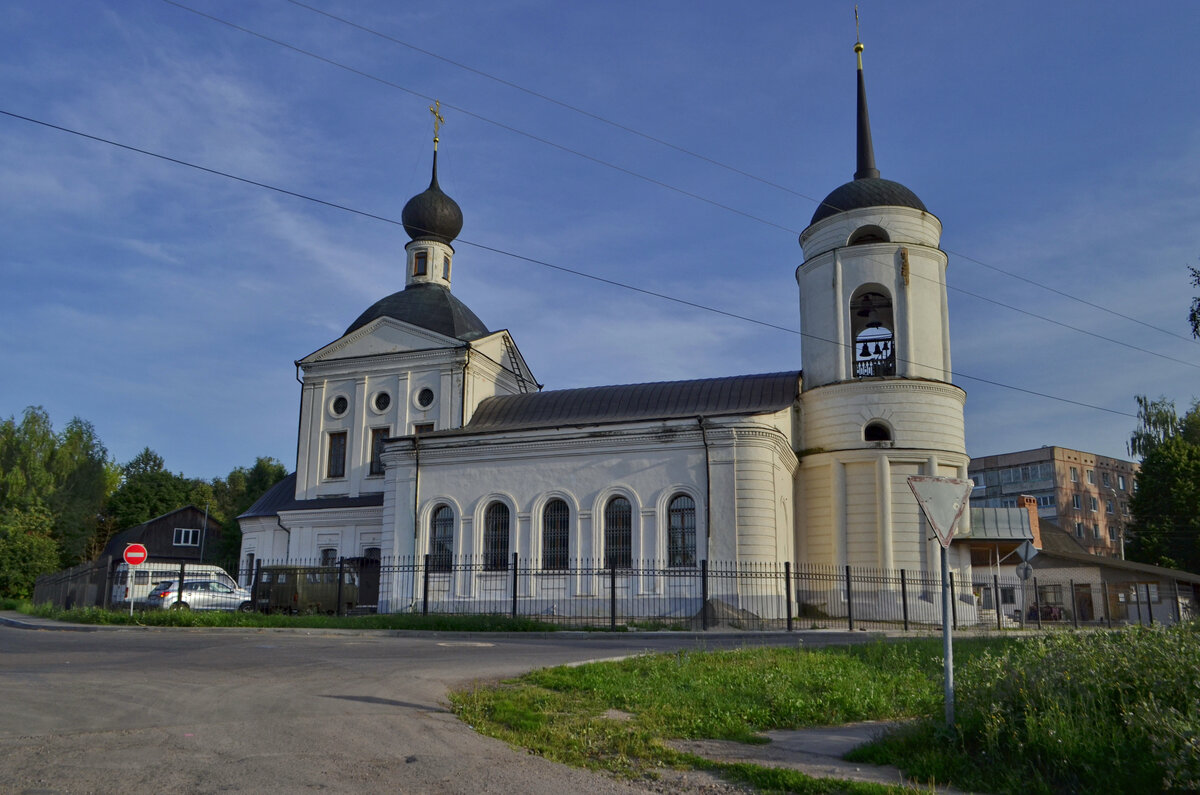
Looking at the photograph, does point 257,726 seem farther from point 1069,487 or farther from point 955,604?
point 1069,487

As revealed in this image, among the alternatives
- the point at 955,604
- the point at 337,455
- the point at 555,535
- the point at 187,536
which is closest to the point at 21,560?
the point at 337,455

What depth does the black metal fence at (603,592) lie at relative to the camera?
2378 cm

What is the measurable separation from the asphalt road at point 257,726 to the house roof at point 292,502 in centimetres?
1830

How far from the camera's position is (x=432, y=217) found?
37125 millimetres

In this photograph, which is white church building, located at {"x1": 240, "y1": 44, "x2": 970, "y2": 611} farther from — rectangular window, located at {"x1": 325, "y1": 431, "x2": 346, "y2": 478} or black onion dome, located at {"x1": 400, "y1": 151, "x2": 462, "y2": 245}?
black onion dome, located at {"x1": 400, "y1": 151, "x2": 462, "y2": 245}

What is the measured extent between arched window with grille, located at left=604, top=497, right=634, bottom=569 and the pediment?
9.23 metres

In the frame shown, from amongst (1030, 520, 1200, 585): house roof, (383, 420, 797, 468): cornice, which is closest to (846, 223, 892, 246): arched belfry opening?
(383, 420, 797, 468): cornice

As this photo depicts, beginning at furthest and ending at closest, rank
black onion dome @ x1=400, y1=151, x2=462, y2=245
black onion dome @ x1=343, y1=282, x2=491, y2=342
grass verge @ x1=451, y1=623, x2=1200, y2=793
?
black onion dome @ x1=400, y1=151, x2=462, y2=245, black onion dome @ x1=343, y1=282, x2=491, y2=342, grass verge @ x1=451, y1=623, x2=1200, y2=793

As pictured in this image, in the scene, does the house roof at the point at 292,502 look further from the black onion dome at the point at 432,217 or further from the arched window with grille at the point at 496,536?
the black onion dome at the point at 432,217

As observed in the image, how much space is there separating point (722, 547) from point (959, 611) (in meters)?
7.56

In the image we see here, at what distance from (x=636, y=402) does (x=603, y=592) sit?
23.3 ft

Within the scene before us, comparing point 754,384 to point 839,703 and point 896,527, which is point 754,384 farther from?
point 839,703

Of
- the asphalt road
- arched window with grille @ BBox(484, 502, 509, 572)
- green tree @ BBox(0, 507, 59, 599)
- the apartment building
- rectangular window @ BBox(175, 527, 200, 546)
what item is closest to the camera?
the asphalt road

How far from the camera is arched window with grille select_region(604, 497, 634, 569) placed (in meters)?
26.3
